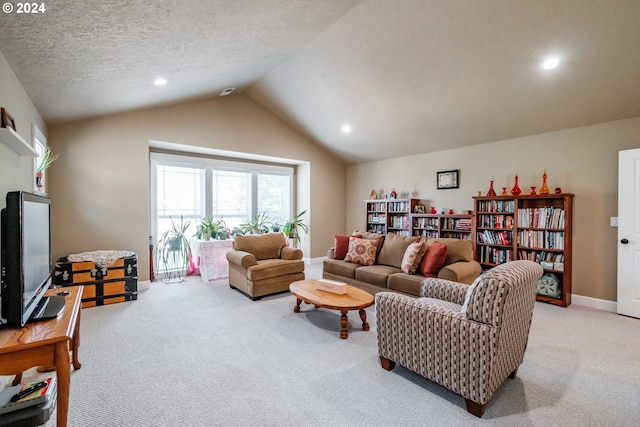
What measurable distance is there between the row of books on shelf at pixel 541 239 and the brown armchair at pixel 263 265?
330 centimetres

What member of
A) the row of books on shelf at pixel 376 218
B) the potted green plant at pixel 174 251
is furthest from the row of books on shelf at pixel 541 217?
the potted green plant at pixel 174 251

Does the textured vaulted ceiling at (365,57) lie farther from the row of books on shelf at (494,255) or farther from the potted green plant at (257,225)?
the potted green plant at (257,225)

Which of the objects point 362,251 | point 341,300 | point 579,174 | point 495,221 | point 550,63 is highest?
point 550,63

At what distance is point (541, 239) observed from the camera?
420 centimetres

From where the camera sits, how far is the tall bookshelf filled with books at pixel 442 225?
5094mm

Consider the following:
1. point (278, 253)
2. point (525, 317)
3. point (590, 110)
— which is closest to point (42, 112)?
point (278, 253)

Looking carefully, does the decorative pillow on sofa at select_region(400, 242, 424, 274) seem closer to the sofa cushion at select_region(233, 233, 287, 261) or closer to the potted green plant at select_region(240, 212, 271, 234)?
the sofa cushion at select_region(233, 233, 287, 261)

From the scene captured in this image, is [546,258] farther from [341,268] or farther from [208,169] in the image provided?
[208,169]

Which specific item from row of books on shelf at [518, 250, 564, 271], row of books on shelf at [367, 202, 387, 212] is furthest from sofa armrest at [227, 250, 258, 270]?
row of books on shelf at [518, 250, 564, 271]

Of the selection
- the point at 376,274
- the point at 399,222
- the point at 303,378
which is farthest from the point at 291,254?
the point at 399,222

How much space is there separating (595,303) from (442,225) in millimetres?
2273

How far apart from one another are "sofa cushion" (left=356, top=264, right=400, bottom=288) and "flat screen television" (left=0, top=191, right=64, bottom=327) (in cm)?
304

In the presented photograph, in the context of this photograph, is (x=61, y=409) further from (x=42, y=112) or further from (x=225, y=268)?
(x=225, y=268)

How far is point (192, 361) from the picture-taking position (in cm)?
247
